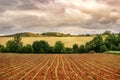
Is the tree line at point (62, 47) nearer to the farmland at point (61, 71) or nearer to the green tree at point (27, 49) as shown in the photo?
the green tree at point (27, 49)

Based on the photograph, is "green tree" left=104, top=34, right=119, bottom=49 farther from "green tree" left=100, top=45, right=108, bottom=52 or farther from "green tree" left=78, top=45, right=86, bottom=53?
"green tree" left=78, top=45, right=86, bottom=53

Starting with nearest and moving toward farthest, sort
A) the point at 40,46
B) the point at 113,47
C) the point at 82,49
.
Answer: the point at 113,47
the point at 82,49
the point at 40,46

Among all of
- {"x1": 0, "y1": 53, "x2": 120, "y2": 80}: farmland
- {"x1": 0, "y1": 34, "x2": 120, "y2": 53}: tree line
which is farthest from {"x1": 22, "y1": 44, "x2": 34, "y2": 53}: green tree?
{"x1": 0, "y1": 53, "x2": 120, "y2": 80}: farmland

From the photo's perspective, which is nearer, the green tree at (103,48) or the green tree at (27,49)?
the green tree at (103,48)

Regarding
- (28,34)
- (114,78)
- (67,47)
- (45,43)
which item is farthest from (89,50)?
(114,78)

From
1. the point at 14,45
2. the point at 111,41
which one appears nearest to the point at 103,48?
the point at 111,41

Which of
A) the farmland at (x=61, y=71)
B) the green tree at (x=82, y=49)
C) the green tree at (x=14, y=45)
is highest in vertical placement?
the green tree at (x=14, y=45)

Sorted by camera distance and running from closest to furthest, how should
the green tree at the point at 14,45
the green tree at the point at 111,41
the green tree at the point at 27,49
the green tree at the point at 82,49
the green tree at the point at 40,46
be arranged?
the green tree at the point at 82,49 < the green tree at the point at 27,49 < the green tree at the point at 111,41 < the green tree at the point at 40,46 < the green tree at the point at 14,45

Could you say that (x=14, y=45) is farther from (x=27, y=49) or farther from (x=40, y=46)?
(x=40, y=46)

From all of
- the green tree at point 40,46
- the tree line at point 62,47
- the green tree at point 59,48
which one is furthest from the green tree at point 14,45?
the green tree at point 59,48

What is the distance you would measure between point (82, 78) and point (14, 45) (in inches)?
3491

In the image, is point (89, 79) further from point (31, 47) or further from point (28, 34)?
point (28, 34)

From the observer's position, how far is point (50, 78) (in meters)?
19.2

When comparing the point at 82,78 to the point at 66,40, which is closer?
the point at 82,78
